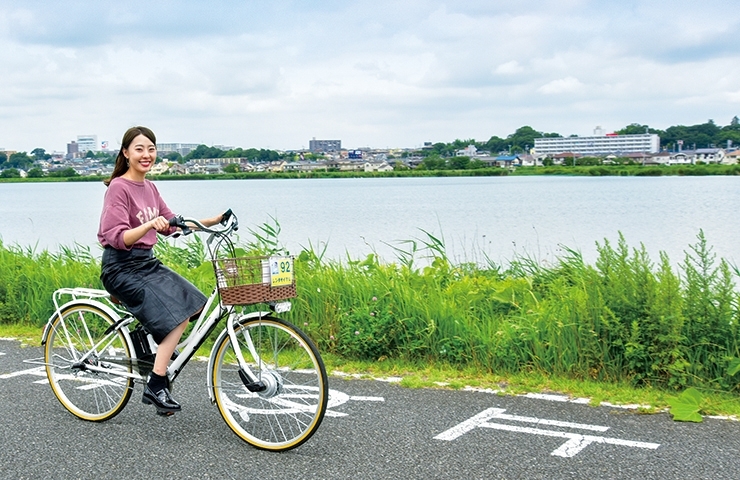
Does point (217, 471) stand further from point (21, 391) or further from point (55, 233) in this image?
point (55, 233)

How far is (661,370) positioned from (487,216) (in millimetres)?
31520

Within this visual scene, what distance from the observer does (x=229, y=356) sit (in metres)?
4.44

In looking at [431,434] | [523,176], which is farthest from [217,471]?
[523,176]

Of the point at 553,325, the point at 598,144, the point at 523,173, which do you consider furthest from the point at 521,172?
the point at 553,325

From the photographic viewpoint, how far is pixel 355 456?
165 inches

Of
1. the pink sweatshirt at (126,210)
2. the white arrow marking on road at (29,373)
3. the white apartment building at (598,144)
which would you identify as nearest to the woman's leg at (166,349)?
the pink sweatshirt at (126,210)

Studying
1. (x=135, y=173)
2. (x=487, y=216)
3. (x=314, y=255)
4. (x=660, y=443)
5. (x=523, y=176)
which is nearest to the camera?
(x=660, y=443)

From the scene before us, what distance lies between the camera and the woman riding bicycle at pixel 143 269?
4.48 m

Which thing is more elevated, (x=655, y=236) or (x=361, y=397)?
(x=361, y=397)

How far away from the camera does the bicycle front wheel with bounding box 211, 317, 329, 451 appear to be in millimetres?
4215

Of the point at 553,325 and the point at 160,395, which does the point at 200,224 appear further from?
the point at 553,325

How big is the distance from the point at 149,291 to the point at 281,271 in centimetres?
95

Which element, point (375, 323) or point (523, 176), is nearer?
point (375, 323)

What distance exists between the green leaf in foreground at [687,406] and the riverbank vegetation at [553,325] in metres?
0.12
